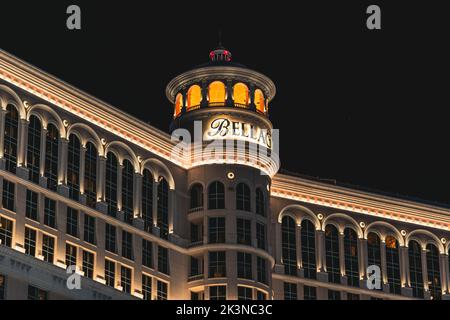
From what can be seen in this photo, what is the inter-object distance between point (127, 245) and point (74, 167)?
7944mm

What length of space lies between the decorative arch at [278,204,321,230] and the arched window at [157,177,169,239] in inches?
474

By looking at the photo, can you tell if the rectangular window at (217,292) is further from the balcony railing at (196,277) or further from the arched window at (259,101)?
the arched window at (259,101)

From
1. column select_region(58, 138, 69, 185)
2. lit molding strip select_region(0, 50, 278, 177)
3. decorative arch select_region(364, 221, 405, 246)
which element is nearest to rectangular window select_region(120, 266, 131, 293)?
column select_region(58, 138, 69, 185)

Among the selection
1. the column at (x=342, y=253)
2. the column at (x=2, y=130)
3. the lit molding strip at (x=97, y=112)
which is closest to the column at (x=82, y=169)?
the lit molding strip at (x=97, y=112)

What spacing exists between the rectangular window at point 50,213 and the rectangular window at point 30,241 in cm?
193

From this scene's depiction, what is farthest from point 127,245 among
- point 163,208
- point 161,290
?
point 163,208

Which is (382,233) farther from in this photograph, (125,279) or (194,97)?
(125,279)

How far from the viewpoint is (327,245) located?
125m

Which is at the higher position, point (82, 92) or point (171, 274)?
point (82, 92)

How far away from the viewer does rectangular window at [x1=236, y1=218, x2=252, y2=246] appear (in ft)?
378

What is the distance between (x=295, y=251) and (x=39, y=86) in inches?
1189

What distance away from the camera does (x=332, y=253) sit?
12538 centimetres

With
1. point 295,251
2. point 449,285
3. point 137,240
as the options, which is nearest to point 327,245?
point 295,251
